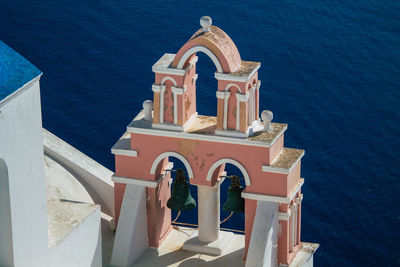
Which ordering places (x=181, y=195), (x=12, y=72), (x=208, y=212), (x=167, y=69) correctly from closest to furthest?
(x=12, y=72), (x=167, y=69), (x=181, y=195), (x=208, y=212)

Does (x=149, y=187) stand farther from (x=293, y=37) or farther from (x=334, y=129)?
(x=293, y=37)

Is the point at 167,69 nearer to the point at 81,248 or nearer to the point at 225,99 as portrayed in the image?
the point at 225,99

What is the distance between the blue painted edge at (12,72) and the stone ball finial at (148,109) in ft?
20.9

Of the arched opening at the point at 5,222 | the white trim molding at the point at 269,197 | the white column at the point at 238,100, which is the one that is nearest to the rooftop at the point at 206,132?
the white column at the point at 238,100

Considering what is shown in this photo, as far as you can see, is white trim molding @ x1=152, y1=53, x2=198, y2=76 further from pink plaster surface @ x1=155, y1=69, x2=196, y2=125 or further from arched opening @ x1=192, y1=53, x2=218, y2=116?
arched opening @ x1=192, y1=53, x2=218, y2=116

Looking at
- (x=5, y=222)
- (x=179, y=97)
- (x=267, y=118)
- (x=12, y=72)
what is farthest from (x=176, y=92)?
(x=5, y=222)

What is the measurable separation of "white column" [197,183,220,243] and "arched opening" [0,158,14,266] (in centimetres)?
775

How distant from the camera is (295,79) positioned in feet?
162

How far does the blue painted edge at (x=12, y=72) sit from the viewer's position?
2309 centimetres

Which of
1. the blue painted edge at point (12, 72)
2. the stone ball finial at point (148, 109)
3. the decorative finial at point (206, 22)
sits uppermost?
the blue painted edge at point (12, 72)

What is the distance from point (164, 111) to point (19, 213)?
21.6 ft

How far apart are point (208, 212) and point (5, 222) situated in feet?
26.9

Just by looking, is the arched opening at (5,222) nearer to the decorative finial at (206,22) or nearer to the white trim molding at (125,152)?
the white trim molding at (125,152)

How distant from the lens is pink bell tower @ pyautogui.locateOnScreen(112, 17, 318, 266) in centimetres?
2903
